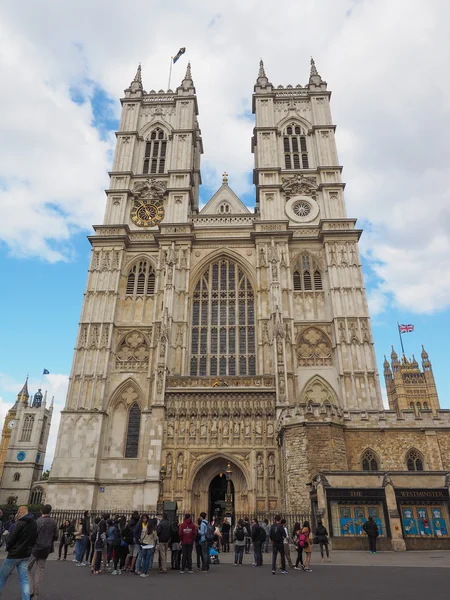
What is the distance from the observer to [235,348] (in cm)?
3025

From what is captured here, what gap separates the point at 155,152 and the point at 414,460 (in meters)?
31.4

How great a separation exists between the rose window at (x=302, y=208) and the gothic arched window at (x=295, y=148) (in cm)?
393

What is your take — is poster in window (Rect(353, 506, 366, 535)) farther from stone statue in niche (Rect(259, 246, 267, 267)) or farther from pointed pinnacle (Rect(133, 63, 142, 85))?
pointed pinnacle (Rect(133, 63, 142, 85))

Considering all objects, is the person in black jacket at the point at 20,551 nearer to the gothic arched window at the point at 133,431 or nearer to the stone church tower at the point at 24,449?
the gothic arched window at the point at 133,431

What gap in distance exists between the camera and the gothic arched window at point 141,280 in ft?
107

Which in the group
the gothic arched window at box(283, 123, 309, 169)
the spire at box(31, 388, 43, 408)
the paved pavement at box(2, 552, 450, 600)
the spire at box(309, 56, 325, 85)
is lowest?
the paved pavement at box(2, 552, 450, 600)

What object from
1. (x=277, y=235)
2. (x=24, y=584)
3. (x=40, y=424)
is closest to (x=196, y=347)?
(x=277, y=235)

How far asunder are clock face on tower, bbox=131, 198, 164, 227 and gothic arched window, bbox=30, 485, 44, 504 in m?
51.3

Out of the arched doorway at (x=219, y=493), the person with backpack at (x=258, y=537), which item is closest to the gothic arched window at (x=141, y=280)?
the arched doorway at (x=219, y=493)

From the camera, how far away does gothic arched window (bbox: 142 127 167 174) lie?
1500 inches

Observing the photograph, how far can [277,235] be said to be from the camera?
107ft

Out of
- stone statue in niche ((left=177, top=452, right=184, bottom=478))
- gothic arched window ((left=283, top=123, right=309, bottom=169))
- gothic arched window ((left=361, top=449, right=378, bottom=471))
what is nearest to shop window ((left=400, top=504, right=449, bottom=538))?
gothic arched window ((left=361, top=449, right=378, bottom=471))

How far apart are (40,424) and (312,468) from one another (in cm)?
6650

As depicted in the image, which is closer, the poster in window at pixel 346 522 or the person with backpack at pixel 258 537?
the person with backpack at pixel 258 537
